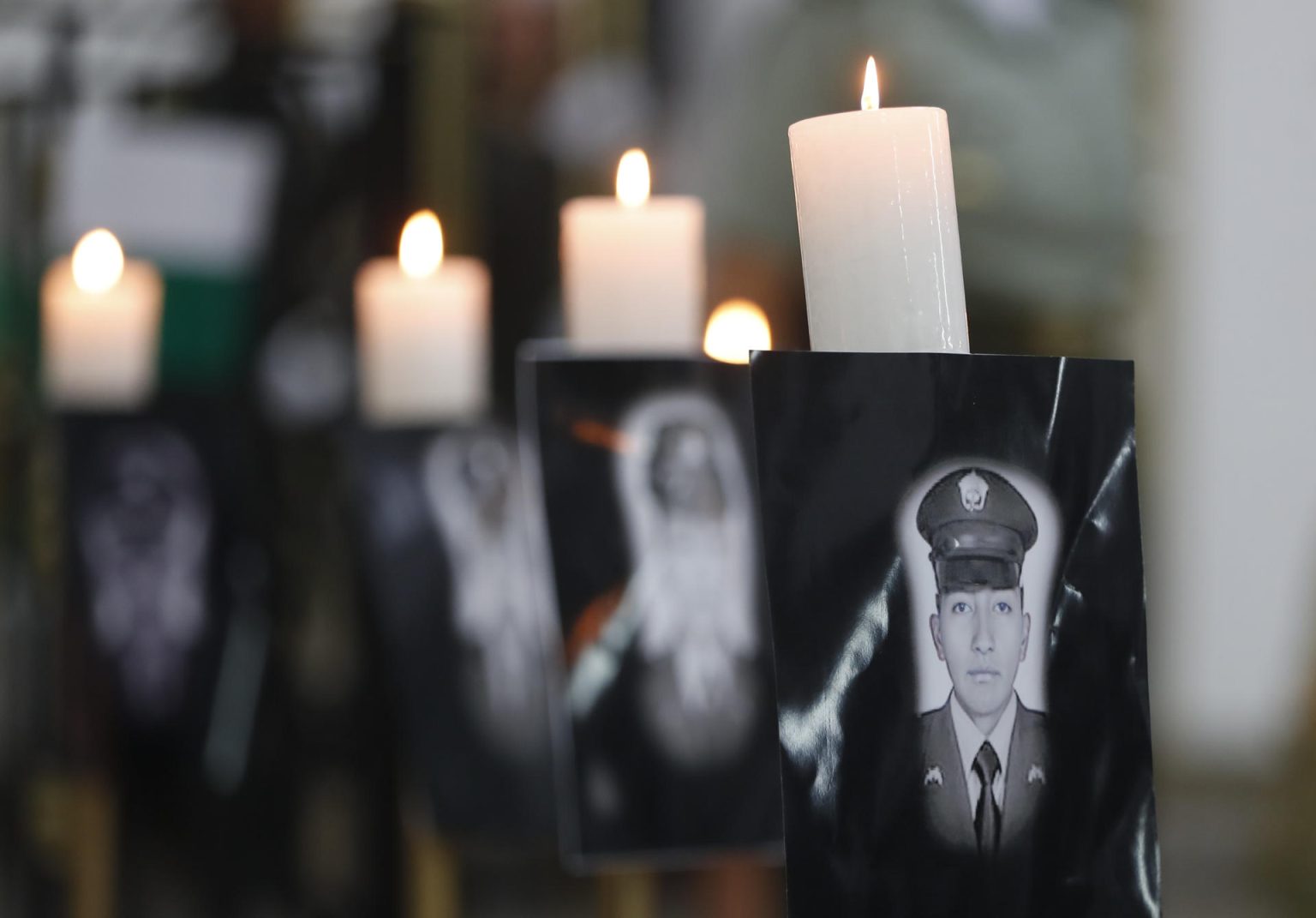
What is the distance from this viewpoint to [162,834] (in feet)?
5.67

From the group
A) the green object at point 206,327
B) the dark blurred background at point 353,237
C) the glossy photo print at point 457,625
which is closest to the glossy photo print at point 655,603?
the glossy photo print at point 457,625

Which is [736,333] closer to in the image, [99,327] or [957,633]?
[957,633]

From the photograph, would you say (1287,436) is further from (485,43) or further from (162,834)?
(162,834)

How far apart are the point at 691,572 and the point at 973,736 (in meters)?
0.43

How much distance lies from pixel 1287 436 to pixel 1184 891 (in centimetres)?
73

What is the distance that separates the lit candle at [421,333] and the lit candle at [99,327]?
30 cm

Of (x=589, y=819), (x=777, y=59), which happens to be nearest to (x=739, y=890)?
(x=589, y=819)

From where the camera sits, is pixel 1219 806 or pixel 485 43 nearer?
pixel 485 43

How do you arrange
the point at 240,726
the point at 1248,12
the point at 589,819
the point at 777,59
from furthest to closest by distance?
the point at 1248,12 < the point at 777,59 < the point at 240,726 < the point at 589,819

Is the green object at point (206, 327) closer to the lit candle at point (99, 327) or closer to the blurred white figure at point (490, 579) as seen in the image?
the lit candle at point (99, 327)

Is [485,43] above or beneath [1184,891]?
above

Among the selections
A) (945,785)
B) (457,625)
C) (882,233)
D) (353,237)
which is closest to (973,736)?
(945,785)

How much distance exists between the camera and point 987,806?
425 mm

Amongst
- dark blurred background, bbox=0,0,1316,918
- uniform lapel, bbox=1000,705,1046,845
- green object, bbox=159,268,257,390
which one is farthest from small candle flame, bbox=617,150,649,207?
green object, bbox=159,268,257,390
